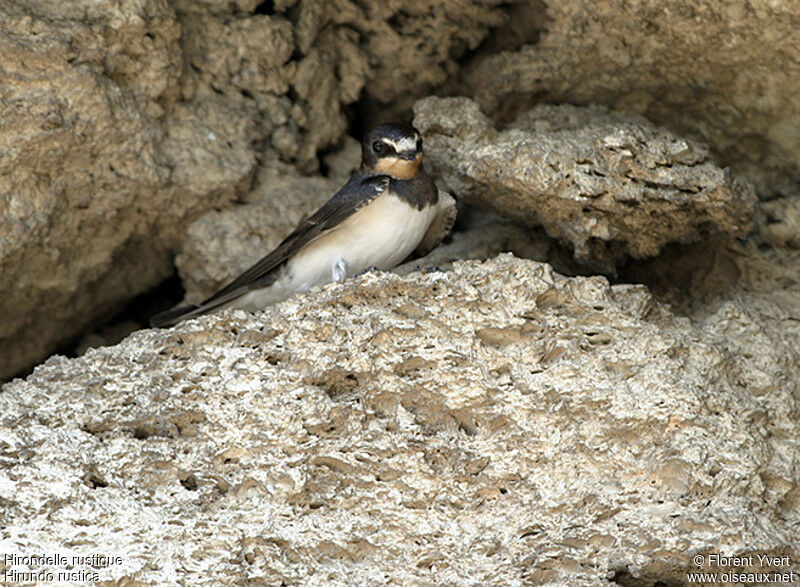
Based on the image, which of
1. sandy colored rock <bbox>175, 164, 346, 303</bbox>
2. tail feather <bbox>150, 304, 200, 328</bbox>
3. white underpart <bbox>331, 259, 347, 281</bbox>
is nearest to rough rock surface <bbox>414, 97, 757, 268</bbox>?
white underpart <bbox>331, 259, 347, 281</bbox>

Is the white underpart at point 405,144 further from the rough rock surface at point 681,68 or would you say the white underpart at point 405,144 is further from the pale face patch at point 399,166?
the rough rock surface at point 681,68

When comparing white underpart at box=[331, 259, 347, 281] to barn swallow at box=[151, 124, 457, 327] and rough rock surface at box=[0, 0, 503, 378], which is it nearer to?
barn swallow at box=[151, 124, 457, 327]

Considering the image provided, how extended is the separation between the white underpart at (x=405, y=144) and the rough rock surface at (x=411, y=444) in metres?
0.66

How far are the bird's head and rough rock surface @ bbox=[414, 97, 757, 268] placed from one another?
0.46 feet

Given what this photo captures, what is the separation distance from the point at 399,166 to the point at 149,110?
0.78 meters

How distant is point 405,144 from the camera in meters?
3.45

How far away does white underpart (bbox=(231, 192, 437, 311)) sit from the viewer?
342 cm

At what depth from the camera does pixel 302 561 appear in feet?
7.91

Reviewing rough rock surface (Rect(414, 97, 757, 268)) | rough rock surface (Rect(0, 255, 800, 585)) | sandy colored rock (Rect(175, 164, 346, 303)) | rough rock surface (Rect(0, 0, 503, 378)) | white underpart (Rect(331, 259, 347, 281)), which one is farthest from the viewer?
sandy colored rock (Rect(175, 164, 346, 303))

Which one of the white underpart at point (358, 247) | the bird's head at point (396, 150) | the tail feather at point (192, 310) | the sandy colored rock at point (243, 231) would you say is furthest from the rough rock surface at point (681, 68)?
the tail feather at point (192, 310)

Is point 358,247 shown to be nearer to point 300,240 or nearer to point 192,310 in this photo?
point 300,240

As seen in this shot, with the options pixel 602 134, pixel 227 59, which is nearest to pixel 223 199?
pixel 227 59

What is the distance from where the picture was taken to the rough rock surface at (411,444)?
2412mm

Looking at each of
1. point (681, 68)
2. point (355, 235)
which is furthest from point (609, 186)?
point (355, 235)
